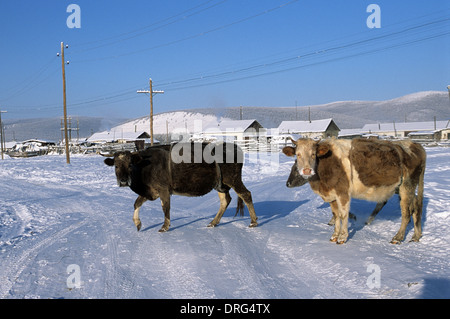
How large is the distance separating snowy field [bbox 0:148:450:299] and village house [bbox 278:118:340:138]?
60071mm

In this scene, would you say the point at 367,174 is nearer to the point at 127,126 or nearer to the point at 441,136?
the point at 441,136

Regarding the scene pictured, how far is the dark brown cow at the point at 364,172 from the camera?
20.3ft

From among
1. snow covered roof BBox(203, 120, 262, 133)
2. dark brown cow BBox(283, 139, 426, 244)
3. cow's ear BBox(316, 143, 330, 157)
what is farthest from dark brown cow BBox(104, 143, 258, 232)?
snow covered roof BBox(203, 120, 262, 133)

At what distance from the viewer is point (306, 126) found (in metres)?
74.1

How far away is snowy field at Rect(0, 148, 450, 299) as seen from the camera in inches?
169

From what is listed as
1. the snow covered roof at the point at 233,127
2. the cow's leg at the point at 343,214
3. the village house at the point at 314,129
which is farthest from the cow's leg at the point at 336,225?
the village house at the point at 314,129

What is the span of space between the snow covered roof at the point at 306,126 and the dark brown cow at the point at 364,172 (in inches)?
2527

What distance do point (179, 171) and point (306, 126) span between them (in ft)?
227

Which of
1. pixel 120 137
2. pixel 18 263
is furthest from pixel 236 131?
pixel 18 263

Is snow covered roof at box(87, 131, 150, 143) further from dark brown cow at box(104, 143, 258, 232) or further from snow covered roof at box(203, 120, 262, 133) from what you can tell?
dark brown cow at box(104, 143, 258, 232)

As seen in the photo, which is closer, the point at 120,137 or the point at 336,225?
the point at 336,225

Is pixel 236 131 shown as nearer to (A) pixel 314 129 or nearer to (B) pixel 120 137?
(A) pixel 314 129

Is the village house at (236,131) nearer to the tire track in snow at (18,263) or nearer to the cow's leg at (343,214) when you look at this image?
the tire track in snow at (18,263)

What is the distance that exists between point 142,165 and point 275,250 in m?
3.40
